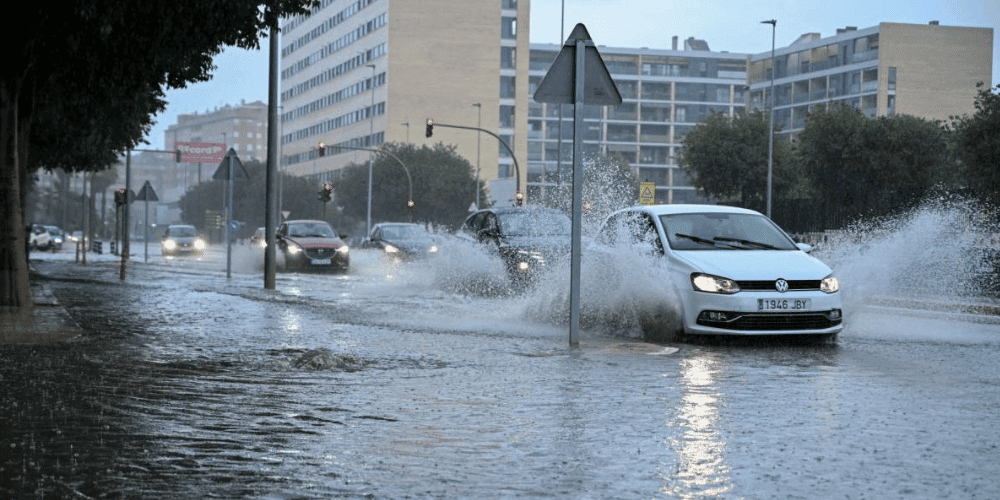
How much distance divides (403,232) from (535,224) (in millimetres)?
14749

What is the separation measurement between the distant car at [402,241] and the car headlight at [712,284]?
21.8 metres

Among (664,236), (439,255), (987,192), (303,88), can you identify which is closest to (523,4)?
(303,88)

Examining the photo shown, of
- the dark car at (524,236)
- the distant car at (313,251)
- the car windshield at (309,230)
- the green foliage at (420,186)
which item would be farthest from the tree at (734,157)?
the dark car at (524,236)

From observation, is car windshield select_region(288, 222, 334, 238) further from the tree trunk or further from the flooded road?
the flooded road

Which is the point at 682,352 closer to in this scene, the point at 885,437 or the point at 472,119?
the point at 885,437

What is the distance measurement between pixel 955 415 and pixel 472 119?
11413 centimetres

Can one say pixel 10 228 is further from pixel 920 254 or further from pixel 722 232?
pixel 920 254

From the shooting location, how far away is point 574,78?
1300 cm

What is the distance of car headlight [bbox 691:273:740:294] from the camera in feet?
43.0

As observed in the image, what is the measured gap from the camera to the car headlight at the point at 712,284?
43.0ft

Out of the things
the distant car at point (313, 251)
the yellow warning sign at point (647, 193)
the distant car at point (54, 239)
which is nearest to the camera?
the distant car at point (313, 251)

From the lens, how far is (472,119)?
122 meters

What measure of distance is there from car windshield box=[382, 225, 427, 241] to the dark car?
12361 millimetres

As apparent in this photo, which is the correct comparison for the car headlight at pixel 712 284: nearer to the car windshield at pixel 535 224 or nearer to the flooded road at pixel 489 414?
the flooded road at pixel 489 414
